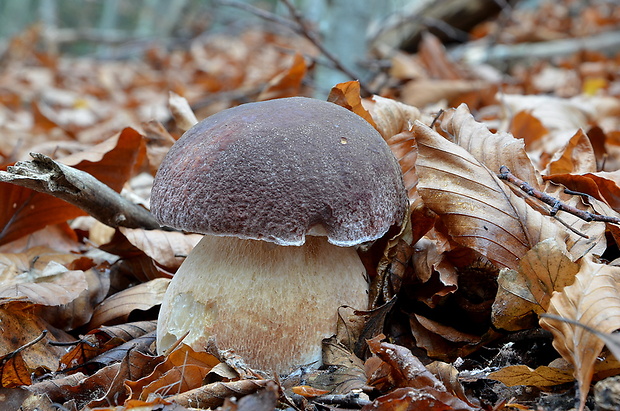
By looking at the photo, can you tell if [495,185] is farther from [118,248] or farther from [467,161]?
[118,248]

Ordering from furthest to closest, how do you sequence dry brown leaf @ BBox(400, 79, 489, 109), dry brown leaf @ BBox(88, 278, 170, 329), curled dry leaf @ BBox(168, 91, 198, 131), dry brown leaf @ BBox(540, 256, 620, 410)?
dry brown leaf @ BBox(400, 79, 489, 109), curled dry leaf @ BBox(168, 91, 198, 131), dry brown leaf @ BBox(88, 278, 170, 329), dry brown leaf @ BBox(540, 256, 620, 410)

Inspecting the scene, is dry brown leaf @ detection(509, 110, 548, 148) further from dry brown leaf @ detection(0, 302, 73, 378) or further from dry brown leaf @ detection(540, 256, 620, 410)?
dry brown leaf @ detection(0, 302, 73, 378)

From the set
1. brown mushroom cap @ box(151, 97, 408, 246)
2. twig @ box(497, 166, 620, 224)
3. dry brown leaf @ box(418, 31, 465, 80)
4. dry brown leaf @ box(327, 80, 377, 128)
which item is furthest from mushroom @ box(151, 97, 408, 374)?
dry brown leaf @ box(418, 31, 465, 80)

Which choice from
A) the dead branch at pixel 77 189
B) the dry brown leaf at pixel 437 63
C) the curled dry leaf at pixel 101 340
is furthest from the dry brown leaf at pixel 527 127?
the dry brown leaf at pixel 437 63

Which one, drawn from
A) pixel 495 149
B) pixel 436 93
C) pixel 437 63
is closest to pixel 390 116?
pixel 495 149

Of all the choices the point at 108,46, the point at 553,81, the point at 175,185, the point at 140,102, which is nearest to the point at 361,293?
the point at 175,185

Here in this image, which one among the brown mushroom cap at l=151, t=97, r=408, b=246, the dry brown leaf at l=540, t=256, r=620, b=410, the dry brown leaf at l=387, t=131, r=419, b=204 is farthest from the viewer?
the dry brown leaf at l=387, t=131, r=419, b=204

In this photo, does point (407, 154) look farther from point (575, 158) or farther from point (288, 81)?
point (288, 81)
